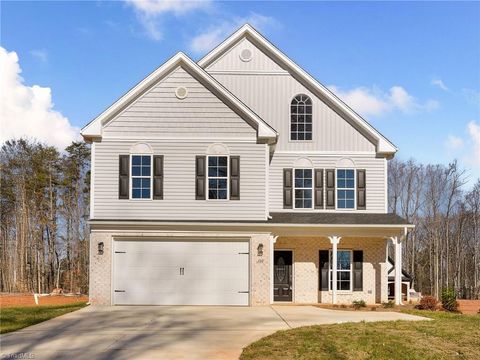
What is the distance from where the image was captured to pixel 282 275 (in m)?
21.0

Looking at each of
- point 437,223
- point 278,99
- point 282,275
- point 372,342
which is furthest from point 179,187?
point 437,223

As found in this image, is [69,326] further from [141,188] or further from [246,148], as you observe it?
[246,148]

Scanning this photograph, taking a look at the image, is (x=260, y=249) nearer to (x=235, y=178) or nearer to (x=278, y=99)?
(x=235, y=178)

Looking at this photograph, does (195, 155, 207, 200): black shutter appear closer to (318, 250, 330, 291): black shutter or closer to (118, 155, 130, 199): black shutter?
(118, 155, 130, 199): black shutter

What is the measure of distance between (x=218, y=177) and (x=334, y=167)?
4.95 metres

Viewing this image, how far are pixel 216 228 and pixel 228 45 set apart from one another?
306 inches

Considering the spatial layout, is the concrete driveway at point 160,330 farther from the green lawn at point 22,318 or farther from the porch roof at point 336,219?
the porch roof at point 336,219

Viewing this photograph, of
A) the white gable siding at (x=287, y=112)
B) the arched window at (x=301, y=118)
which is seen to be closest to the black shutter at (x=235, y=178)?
the white gable siding at (x=287, y=112)

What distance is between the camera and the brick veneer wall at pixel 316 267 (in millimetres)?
20922

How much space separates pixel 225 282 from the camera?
19.0 metres

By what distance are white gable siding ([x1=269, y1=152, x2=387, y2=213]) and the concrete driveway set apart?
4778 mm

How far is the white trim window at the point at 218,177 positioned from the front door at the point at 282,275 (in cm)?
363

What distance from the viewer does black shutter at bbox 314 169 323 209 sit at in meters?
21.4

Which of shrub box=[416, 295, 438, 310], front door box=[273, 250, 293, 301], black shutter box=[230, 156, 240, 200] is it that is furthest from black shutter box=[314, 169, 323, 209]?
shrub box=[416, 295, 438, 310]
